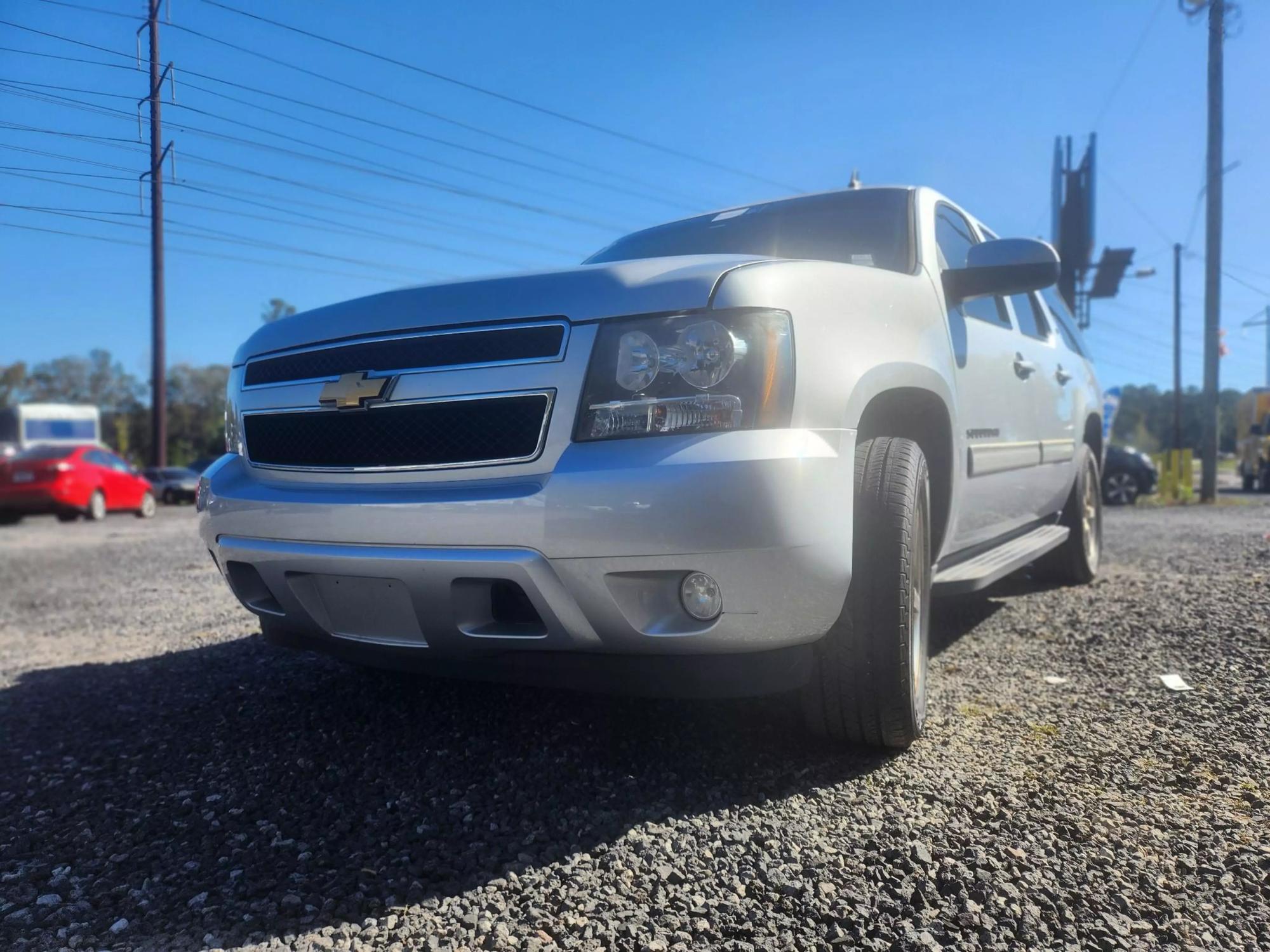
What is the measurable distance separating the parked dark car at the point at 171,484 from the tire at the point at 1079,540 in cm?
2289

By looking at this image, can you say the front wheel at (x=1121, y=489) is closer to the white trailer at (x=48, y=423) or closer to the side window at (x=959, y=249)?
the side window at (x=959, y=249)

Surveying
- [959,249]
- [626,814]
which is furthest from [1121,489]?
[626,814]

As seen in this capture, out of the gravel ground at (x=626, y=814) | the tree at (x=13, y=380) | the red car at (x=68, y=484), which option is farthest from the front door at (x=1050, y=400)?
the tree at (x=13, y=380)

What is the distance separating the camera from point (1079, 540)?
5.10 metres

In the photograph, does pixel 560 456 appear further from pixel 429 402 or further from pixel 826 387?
pixel 826 387

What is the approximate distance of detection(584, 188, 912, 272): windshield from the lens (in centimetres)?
327

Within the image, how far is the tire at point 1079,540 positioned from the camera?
506 centimetres

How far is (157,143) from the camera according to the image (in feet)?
9.43

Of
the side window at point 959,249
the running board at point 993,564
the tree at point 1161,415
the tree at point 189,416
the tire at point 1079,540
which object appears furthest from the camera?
the tree at point 189,416

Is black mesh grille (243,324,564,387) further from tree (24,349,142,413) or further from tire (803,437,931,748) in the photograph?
tree (24,349,142,413)

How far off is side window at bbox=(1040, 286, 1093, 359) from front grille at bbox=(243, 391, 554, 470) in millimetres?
3774

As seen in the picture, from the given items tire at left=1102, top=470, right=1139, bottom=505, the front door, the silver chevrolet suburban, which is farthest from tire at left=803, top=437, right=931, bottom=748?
tire at left=1102, top=470, right=1139, bottom=505

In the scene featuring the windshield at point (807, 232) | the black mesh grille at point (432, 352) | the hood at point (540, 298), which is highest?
the windshield at point (807, 232)

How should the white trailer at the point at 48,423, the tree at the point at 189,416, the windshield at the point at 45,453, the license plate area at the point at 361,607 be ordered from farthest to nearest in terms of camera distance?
1. the tree at the point at 189,416
2. the white trailer at the point at 48,423
3. the windshield at the point at 45,453
4. the license plate area at the point at 361,607
